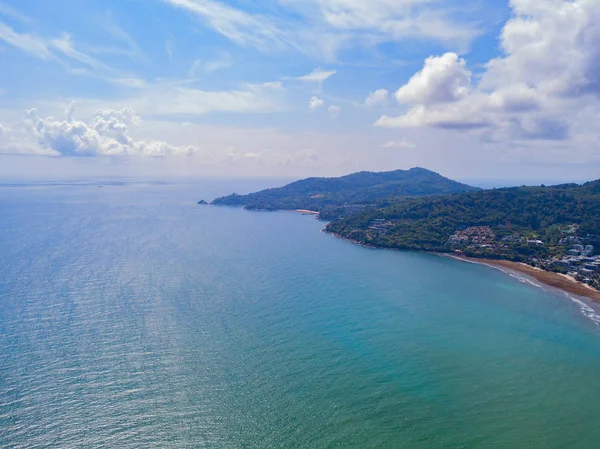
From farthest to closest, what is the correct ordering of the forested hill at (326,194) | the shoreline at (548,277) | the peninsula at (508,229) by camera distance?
the forested hill at (326,194) < the peninsula at (508,229) < the shoreline at (548,277)

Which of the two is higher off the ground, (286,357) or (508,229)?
(508,229)

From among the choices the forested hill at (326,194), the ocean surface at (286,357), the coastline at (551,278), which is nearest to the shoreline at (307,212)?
the forested hill at (326,194)

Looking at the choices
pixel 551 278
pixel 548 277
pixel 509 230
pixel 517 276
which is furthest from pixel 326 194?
pixel 551 278

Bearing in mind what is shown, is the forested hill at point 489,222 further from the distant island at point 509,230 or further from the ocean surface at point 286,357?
the ocean surface at point 286,357

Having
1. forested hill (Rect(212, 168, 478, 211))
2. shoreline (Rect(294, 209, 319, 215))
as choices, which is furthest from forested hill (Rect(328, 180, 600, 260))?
forested hill (Rect(212, 168, 478, 211))

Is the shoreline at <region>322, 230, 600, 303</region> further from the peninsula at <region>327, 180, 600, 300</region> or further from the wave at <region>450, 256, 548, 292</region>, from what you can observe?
the wave at <region>450, 256, 548, 292</region>

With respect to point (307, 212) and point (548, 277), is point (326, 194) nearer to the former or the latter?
point (307, 212)
